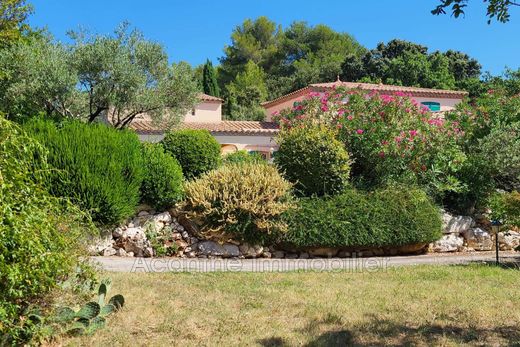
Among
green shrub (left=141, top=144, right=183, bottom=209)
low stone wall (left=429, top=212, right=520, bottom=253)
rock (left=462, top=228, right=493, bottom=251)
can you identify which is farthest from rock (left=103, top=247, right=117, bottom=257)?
rock (left=462, top=228, right=493, bottom=251)

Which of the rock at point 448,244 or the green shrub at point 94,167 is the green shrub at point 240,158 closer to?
the green shrub at point 94,167

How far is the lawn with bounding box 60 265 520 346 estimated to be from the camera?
4910 mm

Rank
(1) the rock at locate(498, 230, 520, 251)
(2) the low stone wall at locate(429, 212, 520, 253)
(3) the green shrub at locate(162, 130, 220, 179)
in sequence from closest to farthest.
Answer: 1. (3) the green shrub at locate(162, 130, 220, 179)
2. (2) the low stone wall at locate(429, 212, 520, 253)
3. (1) the rock at locate(498, 230, 520, 251)

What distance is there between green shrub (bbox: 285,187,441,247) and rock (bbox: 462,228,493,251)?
58.7 inches

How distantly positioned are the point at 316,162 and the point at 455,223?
3.99 m

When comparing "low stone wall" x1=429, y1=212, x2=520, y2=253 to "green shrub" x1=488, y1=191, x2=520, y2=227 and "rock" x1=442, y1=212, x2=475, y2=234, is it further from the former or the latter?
"green shrub" x1=488, y1=191, x2=520, y2=227

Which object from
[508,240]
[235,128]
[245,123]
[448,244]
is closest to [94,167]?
[448,244]

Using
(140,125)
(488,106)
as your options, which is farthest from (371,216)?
(140,125)

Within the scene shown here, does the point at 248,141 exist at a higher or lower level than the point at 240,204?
higher

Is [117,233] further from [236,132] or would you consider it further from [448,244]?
[236,132]

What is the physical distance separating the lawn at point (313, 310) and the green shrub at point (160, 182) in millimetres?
2840

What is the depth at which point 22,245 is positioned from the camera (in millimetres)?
4043

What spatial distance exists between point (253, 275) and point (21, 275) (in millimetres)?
4592

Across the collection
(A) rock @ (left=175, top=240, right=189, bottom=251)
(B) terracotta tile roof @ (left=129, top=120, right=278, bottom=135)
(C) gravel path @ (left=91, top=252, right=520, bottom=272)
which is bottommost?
(C) gravel path @ (left=91, top=252, right=520, bottom=272)
